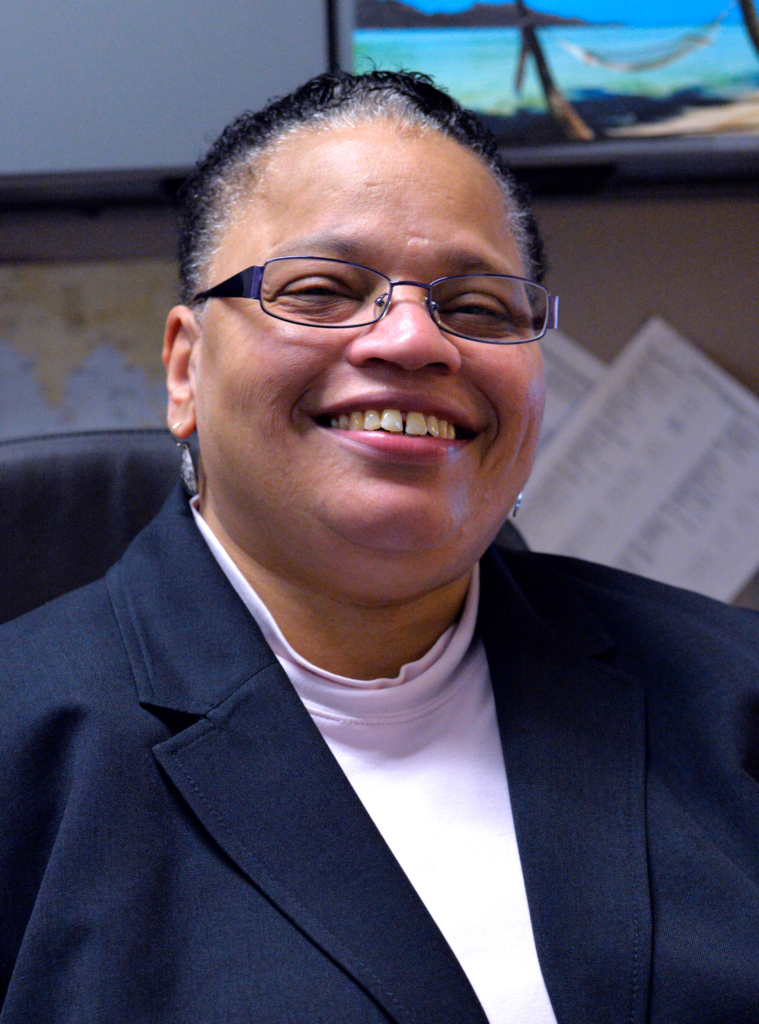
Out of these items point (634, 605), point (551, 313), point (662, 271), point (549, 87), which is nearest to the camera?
point (551, 313)

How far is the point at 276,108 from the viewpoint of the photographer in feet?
Answer: 3.10

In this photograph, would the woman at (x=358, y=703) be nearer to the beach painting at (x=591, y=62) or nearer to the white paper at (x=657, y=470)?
the beach painting at (x=591, y=62)

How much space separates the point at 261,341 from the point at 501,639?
1.25ft

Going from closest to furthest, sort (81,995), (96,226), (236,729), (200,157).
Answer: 1. (81,995)
2. (236,729)
3. (200,157)
4. (96,226)

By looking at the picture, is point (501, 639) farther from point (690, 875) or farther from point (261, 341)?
point (261, 341)

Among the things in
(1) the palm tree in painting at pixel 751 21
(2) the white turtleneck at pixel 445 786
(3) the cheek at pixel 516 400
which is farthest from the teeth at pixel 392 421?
(1) the palm tree in painting at pixel 751 21

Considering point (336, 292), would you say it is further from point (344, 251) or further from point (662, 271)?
point (662, 271)

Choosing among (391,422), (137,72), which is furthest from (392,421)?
(137,72)

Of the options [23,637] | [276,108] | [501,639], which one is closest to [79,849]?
[23,637]

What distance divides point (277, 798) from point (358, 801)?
0.21ft

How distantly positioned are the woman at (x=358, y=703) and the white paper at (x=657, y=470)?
60 centimetres

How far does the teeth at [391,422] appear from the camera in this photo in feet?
2.60

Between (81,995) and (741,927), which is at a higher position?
(81,995)

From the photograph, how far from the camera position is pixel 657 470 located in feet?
5.21
